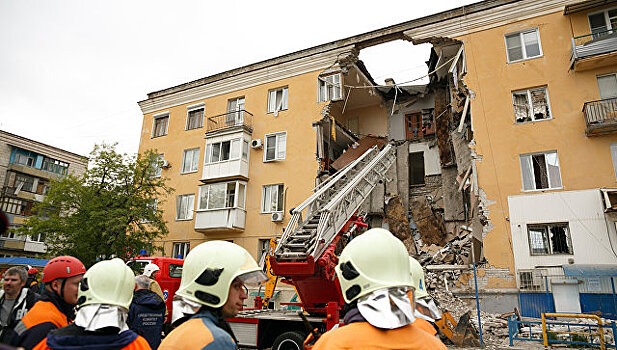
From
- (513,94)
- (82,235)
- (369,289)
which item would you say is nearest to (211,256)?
(369,289)

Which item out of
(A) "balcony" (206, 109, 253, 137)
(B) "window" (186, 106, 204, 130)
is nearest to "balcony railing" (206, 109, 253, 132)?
(A) "balcony" (206, 109, 253, 137)

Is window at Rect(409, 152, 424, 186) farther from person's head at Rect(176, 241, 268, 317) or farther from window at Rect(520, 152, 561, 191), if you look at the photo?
person's head at Rect(176, 241, 268, 317)

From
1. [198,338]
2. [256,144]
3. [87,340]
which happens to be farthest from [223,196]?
[198,338]

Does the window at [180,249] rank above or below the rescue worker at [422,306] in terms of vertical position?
above

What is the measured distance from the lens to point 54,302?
3.01 metres

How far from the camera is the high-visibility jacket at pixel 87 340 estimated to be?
6.75 ft

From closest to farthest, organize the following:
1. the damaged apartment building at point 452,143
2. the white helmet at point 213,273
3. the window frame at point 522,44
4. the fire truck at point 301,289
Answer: the white helmet at point 213,273 → the fire truck at point 301,289 → the damaged apartment building at point 452,143 → the window frame at point 522,44

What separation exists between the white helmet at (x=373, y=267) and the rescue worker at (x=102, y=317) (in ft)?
4.33

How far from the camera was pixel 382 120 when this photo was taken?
23.1 meters

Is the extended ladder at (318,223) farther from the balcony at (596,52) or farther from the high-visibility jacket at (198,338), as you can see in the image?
the balcony at (596,52)

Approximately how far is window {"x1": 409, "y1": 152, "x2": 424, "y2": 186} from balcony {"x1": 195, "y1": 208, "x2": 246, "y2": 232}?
9.37 meters

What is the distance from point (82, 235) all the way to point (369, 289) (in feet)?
64.2

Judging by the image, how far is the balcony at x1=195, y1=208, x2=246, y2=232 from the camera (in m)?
20.3

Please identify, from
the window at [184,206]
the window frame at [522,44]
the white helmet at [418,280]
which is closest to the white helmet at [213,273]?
the white helmet at [418,280]
